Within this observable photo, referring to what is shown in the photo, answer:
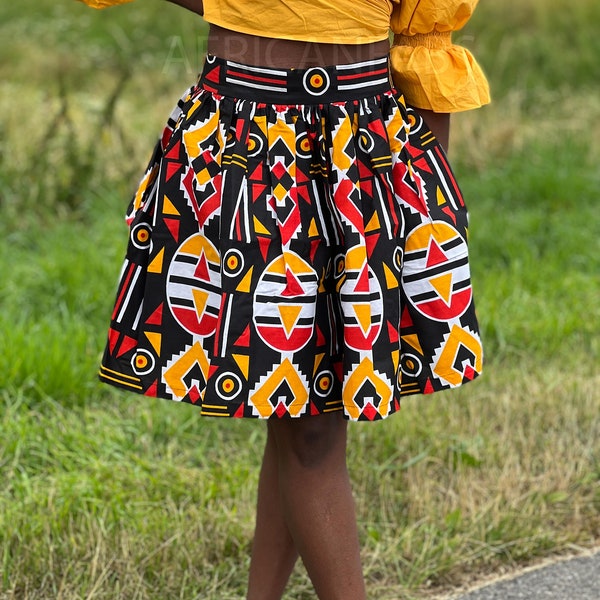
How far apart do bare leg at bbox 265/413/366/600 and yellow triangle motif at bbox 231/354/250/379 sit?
0.54 feet

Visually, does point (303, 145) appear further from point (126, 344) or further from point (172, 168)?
point (126, 344)

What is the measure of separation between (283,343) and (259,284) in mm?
109

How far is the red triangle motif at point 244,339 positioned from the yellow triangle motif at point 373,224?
0.90 ft

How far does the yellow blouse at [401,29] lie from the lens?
177 centimetres

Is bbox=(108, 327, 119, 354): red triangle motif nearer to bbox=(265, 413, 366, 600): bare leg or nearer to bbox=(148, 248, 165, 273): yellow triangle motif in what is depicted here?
bbox=(148, 248, 165, 273): yellow triangle motif

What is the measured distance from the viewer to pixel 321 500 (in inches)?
75.4

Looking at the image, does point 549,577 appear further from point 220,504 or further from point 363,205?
point 363,205

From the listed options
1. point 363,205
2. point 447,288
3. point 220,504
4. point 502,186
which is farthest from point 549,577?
point 502,186

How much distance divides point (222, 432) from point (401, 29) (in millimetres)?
1616

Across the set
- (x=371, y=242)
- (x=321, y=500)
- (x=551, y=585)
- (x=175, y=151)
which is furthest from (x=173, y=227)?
(x=551, y=585)

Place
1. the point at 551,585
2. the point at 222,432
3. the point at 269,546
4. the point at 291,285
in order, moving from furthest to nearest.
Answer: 1. the point at 222,432
2. the point at 551,585
3. the point at 269,546
4. the point at 291,285

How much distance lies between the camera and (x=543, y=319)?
3865mm

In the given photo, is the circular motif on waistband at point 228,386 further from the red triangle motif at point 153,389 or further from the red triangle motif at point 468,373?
the red triangle motif at point 468,373

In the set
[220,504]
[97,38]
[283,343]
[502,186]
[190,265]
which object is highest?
[97,38]
